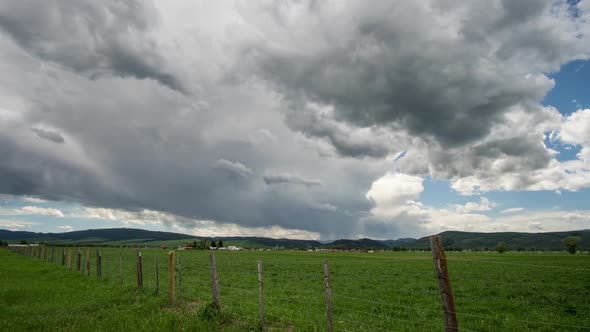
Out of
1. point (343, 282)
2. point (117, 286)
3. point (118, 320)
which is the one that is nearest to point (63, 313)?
point (118, 320)

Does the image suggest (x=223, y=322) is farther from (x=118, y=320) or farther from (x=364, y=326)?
(x=364, y=326)

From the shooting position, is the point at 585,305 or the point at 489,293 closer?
the point at 585,305

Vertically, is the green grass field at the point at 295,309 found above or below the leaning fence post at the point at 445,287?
below

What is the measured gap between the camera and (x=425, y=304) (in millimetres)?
18594

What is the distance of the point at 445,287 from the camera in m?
7.44

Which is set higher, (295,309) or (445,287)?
(445,287)

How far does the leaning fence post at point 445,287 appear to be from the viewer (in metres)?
7.32

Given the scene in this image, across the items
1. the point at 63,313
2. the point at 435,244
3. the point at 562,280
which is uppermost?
the point at 435,244

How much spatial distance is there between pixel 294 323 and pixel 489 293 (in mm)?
14563

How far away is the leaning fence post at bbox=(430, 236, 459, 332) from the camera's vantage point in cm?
732

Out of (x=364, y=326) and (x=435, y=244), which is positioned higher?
(x=435, y=244)

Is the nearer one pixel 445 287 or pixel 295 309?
pixel 445 287

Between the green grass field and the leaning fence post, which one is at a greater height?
the leaning fence post

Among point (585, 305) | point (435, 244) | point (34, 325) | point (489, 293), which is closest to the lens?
point (435, 244)
